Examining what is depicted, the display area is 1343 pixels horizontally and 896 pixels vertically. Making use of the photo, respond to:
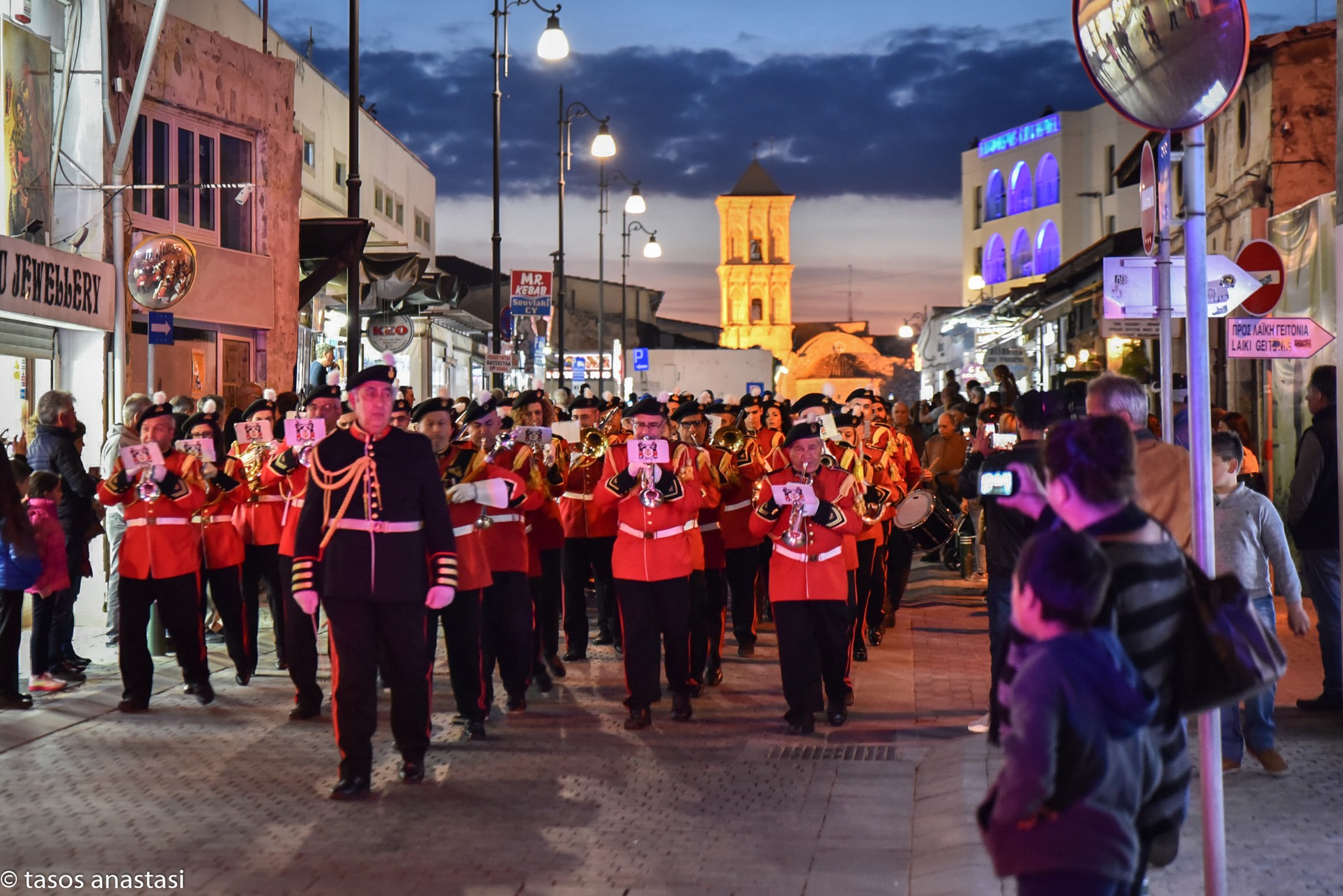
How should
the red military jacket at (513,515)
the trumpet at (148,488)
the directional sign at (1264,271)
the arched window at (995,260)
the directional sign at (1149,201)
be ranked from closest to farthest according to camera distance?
the directional sign at (1149,201)
the red military jacket at (513,515)
the trumpet at (148,488)
the directional sign at (1264,271)
the arched window at (995,260)

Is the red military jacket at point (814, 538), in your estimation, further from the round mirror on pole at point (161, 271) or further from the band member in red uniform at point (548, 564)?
the round mirror on pole at point (161, 271)

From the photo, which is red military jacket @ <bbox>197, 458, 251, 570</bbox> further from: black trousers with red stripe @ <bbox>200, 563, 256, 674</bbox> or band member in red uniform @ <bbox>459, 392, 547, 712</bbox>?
band member in red uniform @ <bbox>459, 392, 547, 712</bbox>

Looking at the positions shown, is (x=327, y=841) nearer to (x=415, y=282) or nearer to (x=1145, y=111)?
(x=1145, y=111)

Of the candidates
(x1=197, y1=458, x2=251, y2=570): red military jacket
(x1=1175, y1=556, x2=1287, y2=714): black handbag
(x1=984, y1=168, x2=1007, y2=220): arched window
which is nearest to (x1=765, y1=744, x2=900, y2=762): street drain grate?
(x1=197, y1=458, x2=251, y2=570): red military jacket

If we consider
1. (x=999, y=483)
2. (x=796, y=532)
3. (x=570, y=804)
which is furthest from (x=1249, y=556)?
(x=570, y=804)

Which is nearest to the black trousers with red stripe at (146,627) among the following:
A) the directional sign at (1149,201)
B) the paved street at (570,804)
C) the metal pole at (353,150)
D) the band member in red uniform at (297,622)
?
the paved street at (570,804)

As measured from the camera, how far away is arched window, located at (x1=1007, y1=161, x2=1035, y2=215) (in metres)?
61.8

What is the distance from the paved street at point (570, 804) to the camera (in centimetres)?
612

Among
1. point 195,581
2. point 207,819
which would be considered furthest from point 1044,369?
point 207,819

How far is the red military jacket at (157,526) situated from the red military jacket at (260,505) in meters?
1.13

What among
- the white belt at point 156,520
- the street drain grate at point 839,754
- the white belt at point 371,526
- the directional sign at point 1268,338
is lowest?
the street drain grate at point 839,754

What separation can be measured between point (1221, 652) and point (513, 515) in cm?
627

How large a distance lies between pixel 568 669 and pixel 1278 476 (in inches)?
356

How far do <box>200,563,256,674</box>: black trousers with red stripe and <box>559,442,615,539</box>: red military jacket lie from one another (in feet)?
8.21
